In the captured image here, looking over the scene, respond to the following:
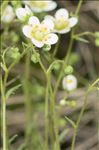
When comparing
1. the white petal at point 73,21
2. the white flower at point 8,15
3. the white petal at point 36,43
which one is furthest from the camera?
the white flower at point 8,15

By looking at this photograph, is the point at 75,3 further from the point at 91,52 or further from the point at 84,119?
the point at 84,119

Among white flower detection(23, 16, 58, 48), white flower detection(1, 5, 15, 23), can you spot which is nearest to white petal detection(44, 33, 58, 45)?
white flower detection(23, 16, 58, 48)

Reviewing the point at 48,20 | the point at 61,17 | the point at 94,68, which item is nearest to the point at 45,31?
the point at 48,20

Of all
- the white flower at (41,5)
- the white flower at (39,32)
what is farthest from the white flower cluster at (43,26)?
the white flower at (41,5)

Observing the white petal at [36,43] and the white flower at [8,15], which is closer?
the white petal at [36,43]

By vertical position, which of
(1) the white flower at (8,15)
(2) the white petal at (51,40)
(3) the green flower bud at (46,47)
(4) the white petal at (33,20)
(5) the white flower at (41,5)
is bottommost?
(5) the white flower at (41,5)

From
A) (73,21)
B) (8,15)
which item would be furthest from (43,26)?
(8,15)

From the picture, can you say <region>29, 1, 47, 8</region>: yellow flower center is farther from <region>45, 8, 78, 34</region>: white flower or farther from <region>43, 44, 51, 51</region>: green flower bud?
<region>43, 44, 51, 51</region>: green flower bud

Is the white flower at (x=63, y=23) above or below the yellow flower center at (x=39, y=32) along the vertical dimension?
below

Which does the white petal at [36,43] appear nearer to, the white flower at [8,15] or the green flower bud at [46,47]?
the green flower bud at [46,47]
